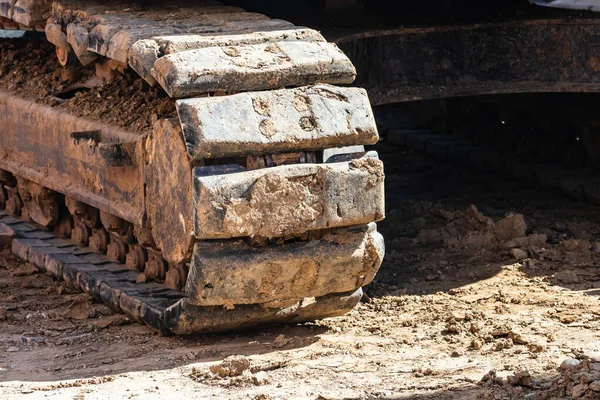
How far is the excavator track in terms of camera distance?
4.75 meters

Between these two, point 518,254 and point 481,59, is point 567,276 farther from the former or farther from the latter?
point 481,59

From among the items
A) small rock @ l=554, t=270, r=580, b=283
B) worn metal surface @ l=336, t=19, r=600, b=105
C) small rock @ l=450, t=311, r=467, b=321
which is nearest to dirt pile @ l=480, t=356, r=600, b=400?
small rock @ l=450, t=311, r=467, b=321

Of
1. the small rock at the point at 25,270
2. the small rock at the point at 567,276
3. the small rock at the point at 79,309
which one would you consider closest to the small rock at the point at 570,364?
the small rock at the point at 567,276

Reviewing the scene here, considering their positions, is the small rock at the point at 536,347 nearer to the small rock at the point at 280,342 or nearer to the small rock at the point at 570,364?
the small rock at the point at 570,364

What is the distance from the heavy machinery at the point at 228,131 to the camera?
189 inches

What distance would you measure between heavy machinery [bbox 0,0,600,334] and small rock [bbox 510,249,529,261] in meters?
0.98

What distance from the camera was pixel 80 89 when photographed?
21.1 feet

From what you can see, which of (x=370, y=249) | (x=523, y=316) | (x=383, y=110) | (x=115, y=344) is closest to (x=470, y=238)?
(x=523, y=316)

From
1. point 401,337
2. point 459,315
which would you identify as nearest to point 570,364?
point 401,337

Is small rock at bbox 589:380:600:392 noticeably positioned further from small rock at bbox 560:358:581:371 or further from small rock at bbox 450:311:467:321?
small rock at bbox 450:311:467:321

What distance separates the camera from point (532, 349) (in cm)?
481

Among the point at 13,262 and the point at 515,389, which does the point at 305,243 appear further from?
the point at 13,262

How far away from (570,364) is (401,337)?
985 mm

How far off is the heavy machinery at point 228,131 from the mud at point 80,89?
1 centimetres
